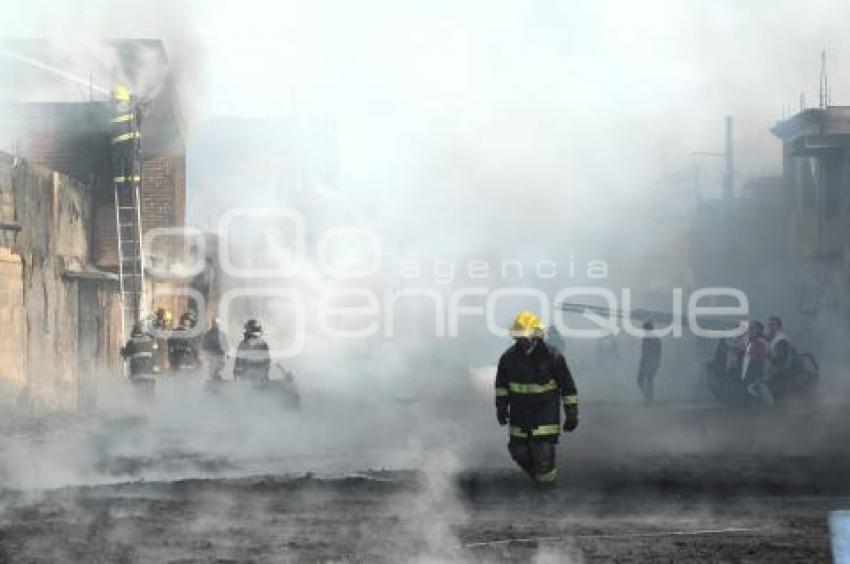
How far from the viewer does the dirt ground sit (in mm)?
6594

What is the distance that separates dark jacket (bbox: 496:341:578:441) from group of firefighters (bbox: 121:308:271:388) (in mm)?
7102

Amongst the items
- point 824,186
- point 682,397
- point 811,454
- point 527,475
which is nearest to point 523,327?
point 527,475

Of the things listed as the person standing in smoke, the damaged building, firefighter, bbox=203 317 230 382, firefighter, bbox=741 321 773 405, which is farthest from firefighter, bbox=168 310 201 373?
firefighter, bbox=741 321 773 405

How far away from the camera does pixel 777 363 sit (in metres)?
15.8

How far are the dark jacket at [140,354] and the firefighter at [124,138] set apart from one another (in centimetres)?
615

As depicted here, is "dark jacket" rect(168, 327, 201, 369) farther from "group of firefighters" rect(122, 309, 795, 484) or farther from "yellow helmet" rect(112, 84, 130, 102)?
"yellow helmet" rect(112, 84, 130, 102)

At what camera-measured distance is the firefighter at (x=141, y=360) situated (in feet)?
51.3

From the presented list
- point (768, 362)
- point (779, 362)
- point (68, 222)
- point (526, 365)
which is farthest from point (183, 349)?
point (526, 365)

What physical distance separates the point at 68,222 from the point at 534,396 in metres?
11.8

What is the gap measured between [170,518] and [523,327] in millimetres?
2868

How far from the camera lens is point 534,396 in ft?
28.4

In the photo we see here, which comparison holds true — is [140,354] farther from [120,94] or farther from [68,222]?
[120,94]

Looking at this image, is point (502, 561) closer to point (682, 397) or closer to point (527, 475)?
point (527, 475)

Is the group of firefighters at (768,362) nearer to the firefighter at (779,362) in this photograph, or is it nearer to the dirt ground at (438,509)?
the firefighter at (779,362)
